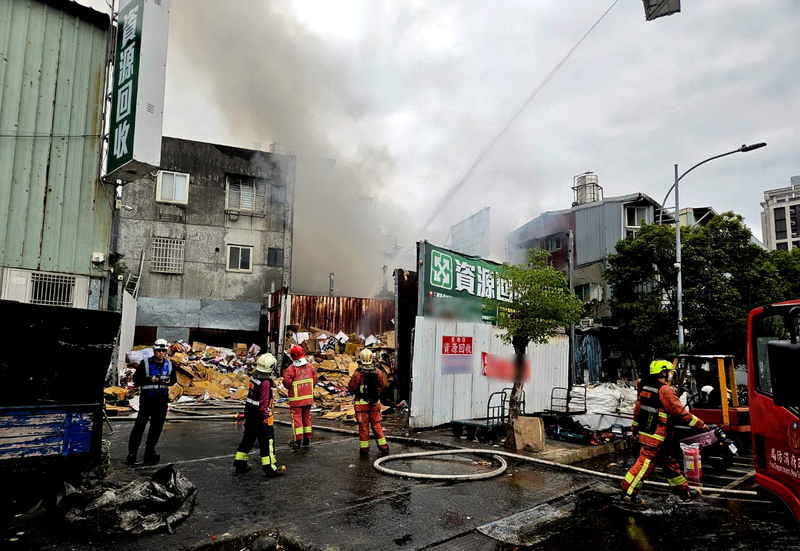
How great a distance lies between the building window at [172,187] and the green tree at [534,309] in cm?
1804

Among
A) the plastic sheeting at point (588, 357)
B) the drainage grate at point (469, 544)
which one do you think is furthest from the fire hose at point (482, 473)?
the plastic sheeting at point (588, 357)

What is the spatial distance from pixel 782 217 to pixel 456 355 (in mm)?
68334

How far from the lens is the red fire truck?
3.31 metres

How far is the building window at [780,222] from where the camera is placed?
61.3m

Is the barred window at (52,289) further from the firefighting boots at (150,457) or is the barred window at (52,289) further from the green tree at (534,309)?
the green tree at (534,309)

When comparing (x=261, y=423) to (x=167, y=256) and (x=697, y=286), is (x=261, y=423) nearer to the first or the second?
(x=167, y=256)

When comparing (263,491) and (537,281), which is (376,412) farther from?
(537,281)

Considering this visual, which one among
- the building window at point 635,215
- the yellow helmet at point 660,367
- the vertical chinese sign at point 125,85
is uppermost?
the building window at point 635,215

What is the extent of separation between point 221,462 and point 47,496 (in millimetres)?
2703

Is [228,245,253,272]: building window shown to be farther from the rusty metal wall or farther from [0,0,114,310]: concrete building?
[0,0,114,310]: concrete building

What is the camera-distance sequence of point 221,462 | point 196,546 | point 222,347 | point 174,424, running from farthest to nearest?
point 222,347 → point 174,424 → point 221,462 → point 196,546

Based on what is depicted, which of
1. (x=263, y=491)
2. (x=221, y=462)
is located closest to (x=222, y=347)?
(x=221, y=462)

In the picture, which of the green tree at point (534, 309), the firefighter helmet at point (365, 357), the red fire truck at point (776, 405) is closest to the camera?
the red fire truck at point (776, 405)

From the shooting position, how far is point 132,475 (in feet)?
20.7
